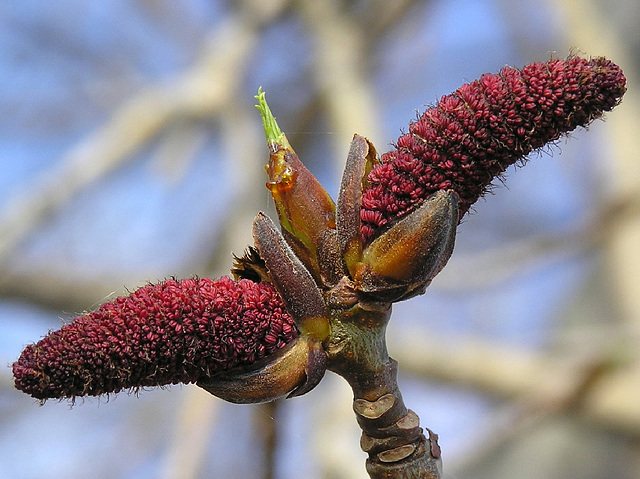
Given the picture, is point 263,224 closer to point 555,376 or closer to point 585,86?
point 585,86

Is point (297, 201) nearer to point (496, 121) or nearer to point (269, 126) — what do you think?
point (269, 126)

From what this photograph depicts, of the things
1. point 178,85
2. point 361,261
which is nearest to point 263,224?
point 361,261

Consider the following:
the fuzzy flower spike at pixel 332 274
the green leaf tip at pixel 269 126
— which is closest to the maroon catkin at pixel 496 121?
the fuzzy flower spike at pixel 332 274

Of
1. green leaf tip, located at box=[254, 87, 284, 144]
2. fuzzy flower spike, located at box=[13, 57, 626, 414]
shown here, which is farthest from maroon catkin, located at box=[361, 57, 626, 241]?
green leaf tip, located at box=[254, 87, 284, 144]

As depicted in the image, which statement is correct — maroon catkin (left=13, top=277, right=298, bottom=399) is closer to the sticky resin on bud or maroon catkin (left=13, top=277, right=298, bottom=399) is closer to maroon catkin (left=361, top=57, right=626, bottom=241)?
the sticky resin on bud

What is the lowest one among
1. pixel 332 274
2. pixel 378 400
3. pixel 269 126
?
pixel 378 400

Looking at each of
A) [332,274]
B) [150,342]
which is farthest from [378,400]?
[150,342]
